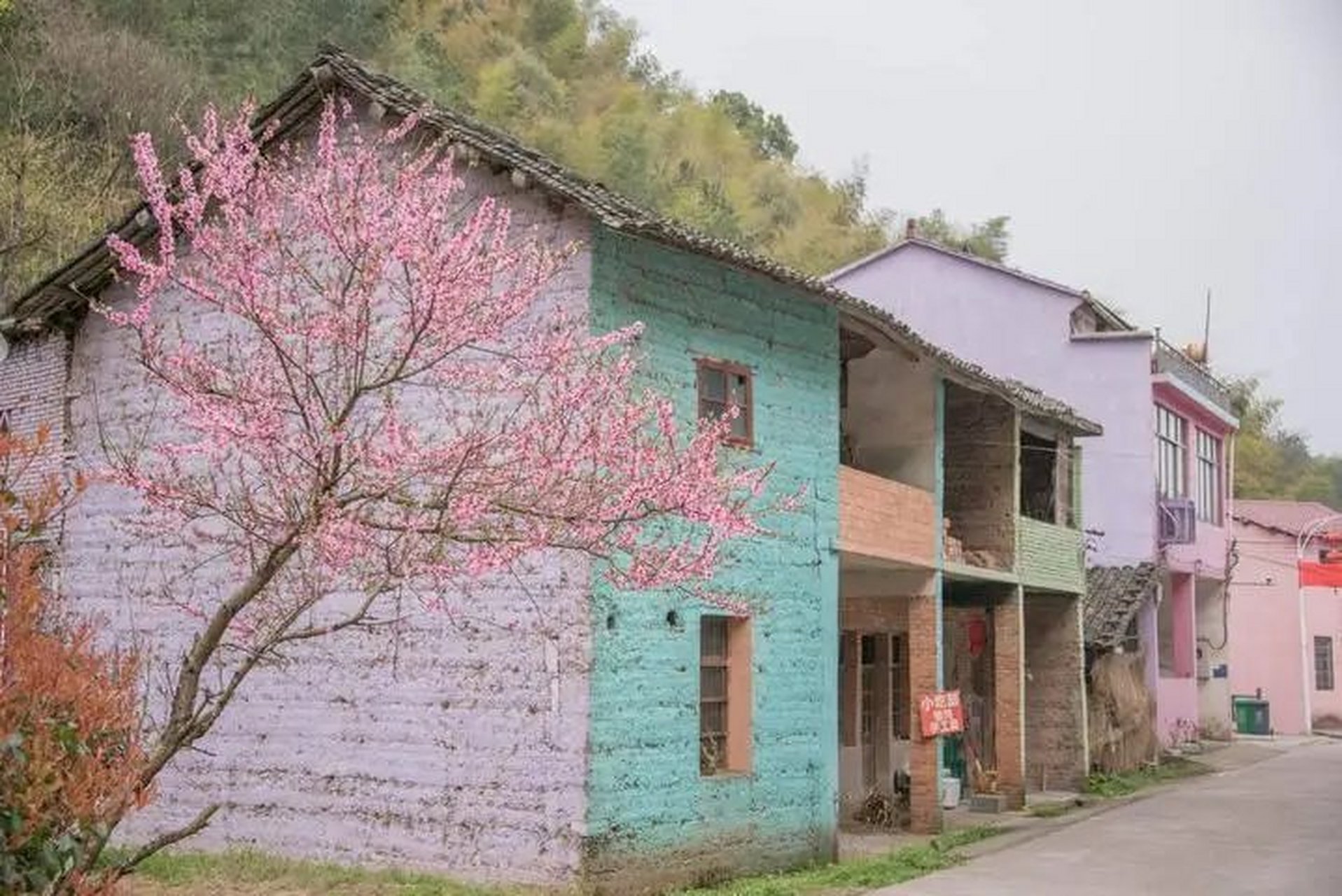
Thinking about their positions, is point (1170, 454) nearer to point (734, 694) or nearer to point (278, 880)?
point (734, 694)

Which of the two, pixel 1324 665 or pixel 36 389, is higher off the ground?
pixel 36 389

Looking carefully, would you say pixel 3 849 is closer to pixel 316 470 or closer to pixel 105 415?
pixel 316 470

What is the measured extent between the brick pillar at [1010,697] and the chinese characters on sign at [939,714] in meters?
2.74

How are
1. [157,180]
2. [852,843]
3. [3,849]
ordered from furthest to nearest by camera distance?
[852,843] < [157,180] < [3,849]

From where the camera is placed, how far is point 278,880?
13031 millimetres

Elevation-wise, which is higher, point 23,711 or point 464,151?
point 464,151

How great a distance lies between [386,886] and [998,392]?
10.2m

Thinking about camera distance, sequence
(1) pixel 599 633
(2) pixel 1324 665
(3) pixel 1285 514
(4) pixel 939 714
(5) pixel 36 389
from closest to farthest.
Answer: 1. (1) pixel 599 633
2. (5) pixel 36 389
3. (4) pixel 939 714
4. (2) pixel 1324 665
5. (3) pixel 1285 514

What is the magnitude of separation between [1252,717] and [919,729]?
840 inches

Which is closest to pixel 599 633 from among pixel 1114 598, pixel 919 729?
pixel 919 729

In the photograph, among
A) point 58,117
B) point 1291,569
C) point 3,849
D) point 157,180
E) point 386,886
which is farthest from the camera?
point 1291,569

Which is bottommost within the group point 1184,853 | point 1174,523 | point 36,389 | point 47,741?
point 1184,853

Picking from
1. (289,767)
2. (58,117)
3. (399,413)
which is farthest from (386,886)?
(58,117)

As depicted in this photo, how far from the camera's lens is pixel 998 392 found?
19250 millimetres
